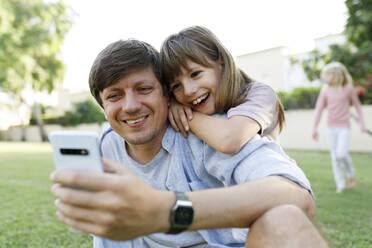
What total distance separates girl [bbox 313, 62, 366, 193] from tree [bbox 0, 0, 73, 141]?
23.6 m

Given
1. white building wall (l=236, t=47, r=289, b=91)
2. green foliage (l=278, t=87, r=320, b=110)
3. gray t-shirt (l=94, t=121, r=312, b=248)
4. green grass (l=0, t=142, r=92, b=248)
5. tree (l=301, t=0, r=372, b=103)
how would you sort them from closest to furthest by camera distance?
1. gray t-shirt (l=94, t=121, r=312, b=248)
2. green grass (l=0, t=142, r=92, b=248)
3. tree (l=301, t=0, r=372, b=103)
4. green foliage (l=278, t=87, r=320, b=110)
5. white building wall (l=236, t=47, r=289, b=91)

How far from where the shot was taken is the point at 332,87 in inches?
273

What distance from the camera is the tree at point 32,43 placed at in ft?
83.3

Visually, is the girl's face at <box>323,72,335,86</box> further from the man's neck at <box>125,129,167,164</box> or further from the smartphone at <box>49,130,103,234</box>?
the smartphone at <box>49,130,103,234</box>

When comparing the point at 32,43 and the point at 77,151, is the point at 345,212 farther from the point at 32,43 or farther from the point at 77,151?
the point at 32,43

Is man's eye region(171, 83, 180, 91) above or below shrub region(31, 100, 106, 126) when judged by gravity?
above

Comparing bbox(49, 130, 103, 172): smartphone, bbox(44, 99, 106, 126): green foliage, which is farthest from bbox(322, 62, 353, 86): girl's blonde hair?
bbox(44, 99, 106, 126): green foliage

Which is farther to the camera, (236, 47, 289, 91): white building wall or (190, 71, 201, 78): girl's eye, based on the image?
(236, 47, 289, 91): white building wall

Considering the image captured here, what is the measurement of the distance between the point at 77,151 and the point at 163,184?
869 millimetres

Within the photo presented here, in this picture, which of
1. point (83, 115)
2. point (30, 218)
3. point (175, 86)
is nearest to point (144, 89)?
point (175, 86)

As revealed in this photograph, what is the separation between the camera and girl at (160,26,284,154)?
2105 millimetres

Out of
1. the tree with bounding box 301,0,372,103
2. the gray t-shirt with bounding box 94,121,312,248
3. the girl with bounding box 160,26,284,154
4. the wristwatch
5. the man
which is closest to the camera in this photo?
the man

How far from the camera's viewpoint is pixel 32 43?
85.6ft

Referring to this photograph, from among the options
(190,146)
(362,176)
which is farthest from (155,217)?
(362,176)
